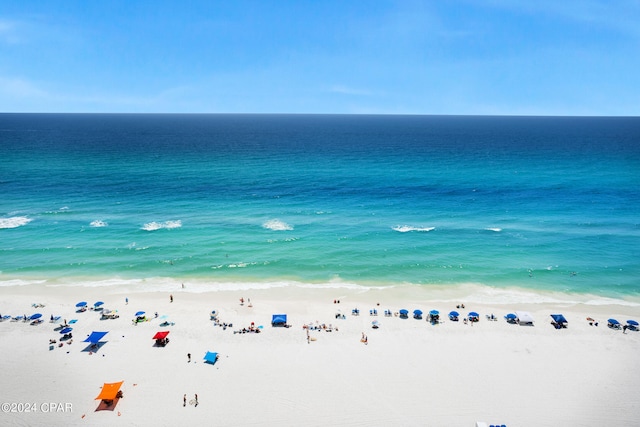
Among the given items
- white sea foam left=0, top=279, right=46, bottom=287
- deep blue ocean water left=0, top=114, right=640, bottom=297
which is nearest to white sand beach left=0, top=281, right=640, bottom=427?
white sea foam left=0, top=279, right=46, bottom=287

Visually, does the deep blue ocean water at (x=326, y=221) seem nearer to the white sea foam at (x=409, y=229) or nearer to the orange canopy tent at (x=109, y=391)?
the white sea foam at (x=409, y=229)

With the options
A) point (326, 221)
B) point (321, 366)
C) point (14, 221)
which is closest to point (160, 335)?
point (321, 366)

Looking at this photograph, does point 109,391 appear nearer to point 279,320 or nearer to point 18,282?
point 279,320

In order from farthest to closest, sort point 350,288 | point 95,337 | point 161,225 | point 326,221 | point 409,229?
point 326,221 → point 161,225 → point 409,229 → point 350,288 → point 95,337

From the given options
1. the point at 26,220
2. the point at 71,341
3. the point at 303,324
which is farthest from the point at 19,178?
the point at 303,324

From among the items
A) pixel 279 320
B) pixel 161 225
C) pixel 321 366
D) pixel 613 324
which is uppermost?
pixel 161 225

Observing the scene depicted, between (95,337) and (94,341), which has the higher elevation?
(95,337)

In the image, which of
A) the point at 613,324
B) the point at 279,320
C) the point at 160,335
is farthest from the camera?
the point at 279,320

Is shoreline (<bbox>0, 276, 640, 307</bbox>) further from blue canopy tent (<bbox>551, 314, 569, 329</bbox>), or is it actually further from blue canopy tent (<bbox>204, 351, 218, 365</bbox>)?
blue canopy tent (<bbox>204, 351, 218, 365</bbox>)

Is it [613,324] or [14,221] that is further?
[14,221]
